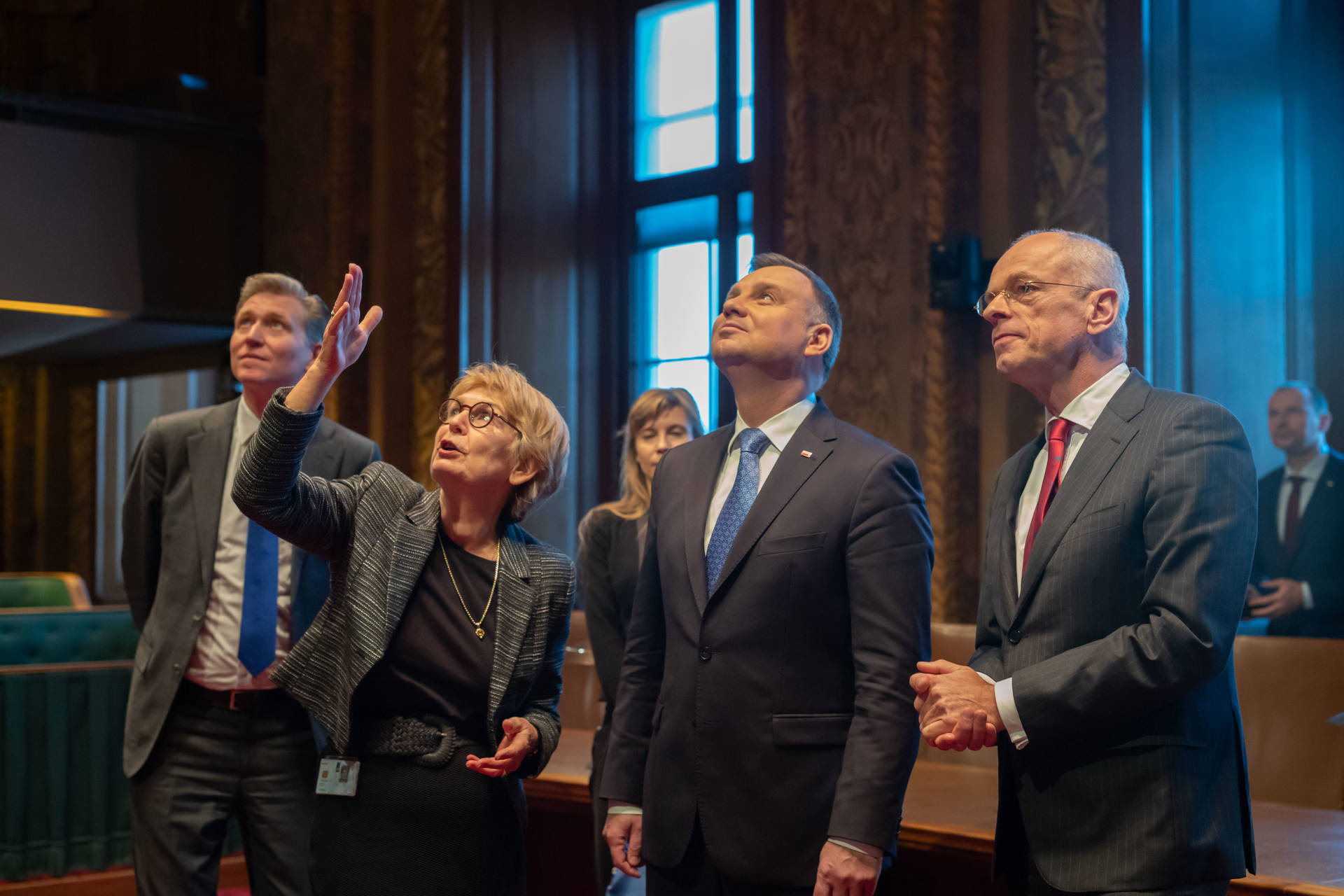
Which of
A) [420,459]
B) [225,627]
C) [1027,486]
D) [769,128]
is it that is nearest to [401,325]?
[420,459]

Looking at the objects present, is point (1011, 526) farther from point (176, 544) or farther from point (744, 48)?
point (744, 48)

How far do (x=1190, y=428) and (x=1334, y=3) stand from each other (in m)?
3.64

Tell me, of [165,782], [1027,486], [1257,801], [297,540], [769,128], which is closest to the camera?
[1027,486]

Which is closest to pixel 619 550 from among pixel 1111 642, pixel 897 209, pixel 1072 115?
pixel 1111 642

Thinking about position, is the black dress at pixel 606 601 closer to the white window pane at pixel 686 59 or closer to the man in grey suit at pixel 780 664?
the man in grey suit at pixel 780 664

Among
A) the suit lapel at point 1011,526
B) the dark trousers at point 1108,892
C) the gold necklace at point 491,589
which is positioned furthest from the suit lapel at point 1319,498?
the gold necklace at point 491,589

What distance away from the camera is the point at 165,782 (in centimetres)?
260

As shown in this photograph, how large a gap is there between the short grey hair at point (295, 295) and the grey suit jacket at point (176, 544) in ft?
0.71

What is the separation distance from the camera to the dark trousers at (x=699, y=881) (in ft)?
6.56

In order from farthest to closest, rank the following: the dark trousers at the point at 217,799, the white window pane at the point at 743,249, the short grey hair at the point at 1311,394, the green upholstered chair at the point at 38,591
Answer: the green upholstered chair at the point at 38,591
the white window pane at the point at 743,249
the short grey hair at the point at 1311,394
the dark trousers at the point at 217,799

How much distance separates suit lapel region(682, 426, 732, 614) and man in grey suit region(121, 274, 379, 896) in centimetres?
94

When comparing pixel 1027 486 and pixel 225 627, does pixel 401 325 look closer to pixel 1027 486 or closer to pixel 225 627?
pixel 225 627

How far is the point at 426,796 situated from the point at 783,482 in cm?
79

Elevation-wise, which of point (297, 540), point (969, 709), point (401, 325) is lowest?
point (969, 709)
